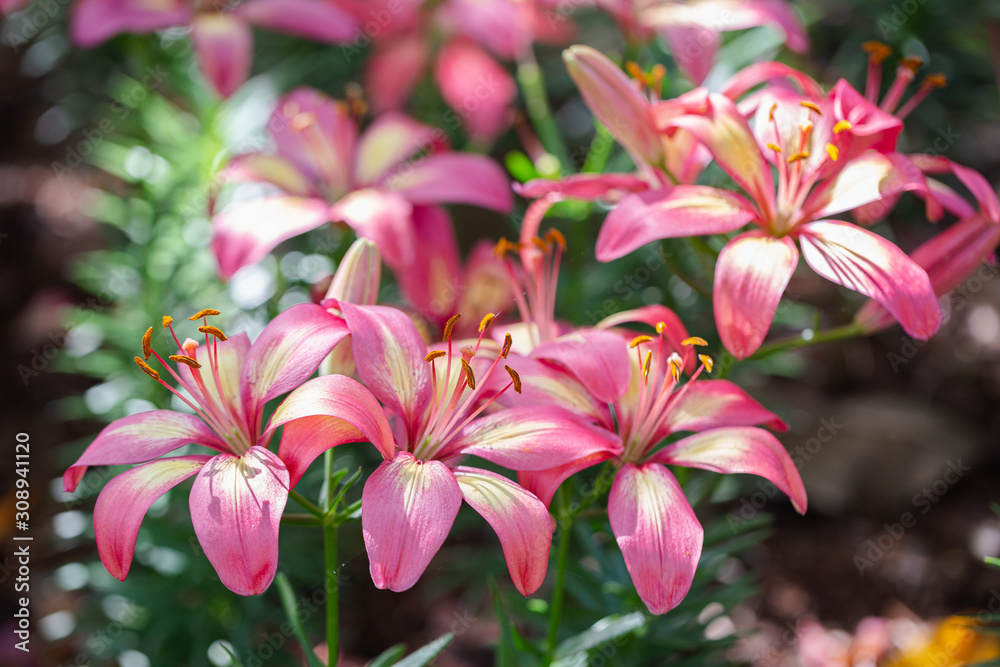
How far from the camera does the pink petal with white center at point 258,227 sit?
127cm

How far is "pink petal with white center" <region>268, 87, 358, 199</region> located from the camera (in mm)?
1563

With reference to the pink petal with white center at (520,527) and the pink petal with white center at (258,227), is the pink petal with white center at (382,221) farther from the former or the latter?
the pink petal with white center at (520,527)

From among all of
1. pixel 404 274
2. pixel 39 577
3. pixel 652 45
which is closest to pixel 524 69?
pixel 652 45

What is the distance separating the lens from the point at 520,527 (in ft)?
2.66

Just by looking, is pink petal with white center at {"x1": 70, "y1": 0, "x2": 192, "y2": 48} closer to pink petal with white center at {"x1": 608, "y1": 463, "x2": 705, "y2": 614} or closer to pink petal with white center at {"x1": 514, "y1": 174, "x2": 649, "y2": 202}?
pink petal with white center at {"x1": 514, "y1": 174, "x2": 649, "y2": 202}

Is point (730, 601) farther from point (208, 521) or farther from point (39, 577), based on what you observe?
point (39, 577)

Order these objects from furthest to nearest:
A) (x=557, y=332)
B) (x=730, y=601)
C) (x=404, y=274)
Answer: (x=404, y=274) < (x=730, y=601) < (x=557, y=332)

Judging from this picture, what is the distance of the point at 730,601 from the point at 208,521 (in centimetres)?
90

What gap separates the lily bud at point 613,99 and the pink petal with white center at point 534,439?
0.43m

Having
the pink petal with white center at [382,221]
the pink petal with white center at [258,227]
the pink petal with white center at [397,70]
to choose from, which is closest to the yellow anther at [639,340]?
the pink petal with white center at [382,221]

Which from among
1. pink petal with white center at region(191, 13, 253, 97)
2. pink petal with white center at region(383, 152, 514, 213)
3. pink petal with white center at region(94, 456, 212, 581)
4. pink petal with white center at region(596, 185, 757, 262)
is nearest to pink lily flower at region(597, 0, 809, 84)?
pink petal with white center at region(383, 152, 514, 213)

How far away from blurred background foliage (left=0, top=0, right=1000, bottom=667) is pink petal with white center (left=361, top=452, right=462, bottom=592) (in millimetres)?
551

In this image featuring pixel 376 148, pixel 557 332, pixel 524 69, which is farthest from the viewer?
pixel 524 69

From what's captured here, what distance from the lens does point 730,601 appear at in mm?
1331
